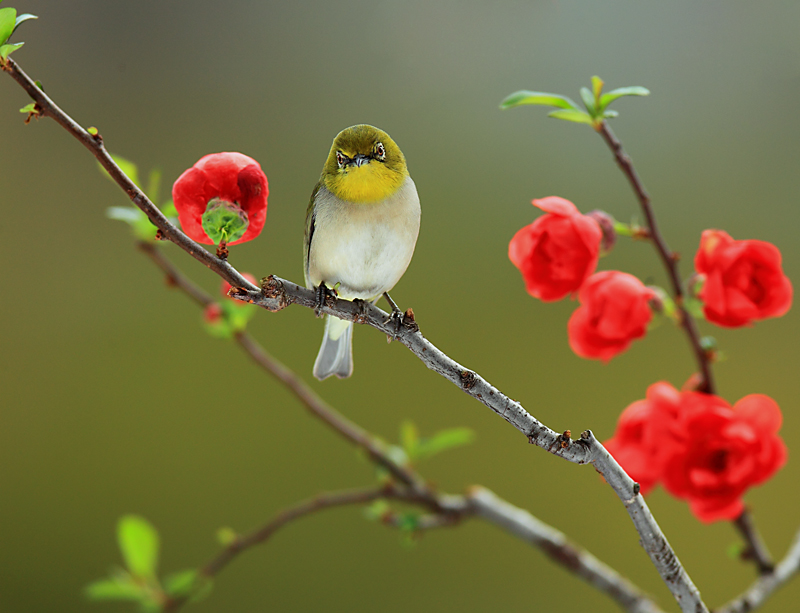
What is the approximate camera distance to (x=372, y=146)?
0.43m

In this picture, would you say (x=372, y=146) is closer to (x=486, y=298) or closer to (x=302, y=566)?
(x=486, y=298)

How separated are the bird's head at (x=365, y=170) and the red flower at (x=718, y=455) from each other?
11.4 inches

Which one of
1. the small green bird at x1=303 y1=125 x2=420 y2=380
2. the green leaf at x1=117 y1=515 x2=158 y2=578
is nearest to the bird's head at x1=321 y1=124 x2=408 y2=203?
the small green bird at x1=303 y1=125 x2=420 y2=380

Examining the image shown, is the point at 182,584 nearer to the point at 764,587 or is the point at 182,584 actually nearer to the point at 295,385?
the point at 295,385

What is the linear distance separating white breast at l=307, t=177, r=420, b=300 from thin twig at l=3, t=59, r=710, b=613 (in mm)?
101

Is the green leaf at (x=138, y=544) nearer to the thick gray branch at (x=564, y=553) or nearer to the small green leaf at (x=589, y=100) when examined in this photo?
the thick gray branch at (x=564, y=553)

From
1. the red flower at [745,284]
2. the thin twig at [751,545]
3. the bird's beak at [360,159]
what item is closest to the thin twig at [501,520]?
the thin twig at [751,545]

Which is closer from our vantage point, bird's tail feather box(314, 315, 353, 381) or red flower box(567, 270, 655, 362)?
red flower box(567, 270, 655, 362)

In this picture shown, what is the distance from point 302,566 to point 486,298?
66cm

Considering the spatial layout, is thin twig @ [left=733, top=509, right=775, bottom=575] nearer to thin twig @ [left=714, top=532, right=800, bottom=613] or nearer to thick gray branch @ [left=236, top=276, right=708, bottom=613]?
thin twig @ [left=714, top=532, right=800, bottom=613]

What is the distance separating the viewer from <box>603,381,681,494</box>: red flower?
0.47 metres

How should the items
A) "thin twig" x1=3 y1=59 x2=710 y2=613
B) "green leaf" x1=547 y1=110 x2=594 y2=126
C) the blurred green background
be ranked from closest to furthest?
"thin twig" x1=3 y1=59 x2=710 y2=613
"green leaf" x1=547 y1=110 x2=594 y2=126
the blurred green background

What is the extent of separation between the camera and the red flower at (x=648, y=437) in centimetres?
47

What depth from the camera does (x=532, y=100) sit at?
436 mm
